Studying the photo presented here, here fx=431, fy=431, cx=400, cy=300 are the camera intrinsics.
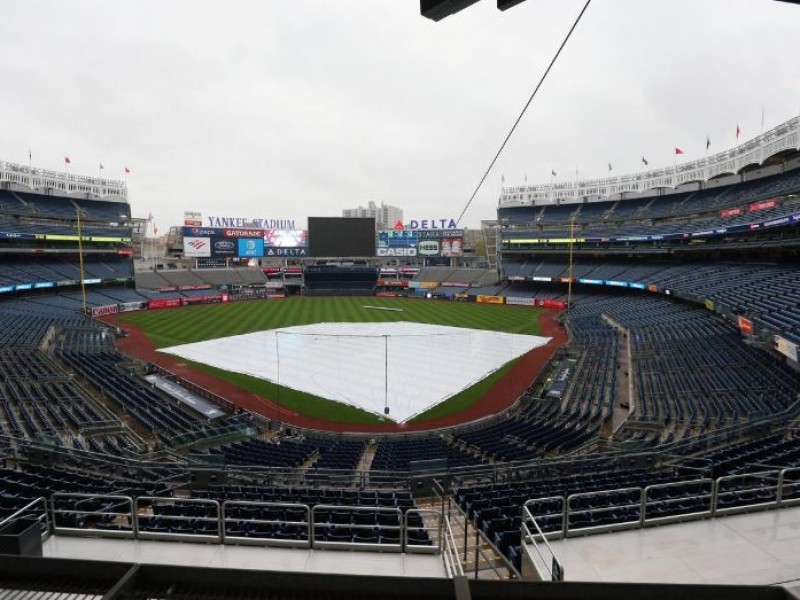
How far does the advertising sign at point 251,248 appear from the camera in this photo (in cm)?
8450

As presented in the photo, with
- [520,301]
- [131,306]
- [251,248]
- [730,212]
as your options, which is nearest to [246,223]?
[251,248]

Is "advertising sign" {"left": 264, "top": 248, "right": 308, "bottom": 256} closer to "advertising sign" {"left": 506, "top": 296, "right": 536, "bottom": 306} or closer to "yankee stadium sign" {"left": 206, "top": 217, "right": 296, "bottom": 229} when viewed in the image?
"yankee stadium sign" {"left": 206, "top": 217, "right": 296, "bottom": 229}

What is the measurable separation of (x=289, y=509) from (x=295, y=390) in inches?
753

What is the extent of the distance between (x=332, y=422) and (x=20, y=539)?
19851 millimetres

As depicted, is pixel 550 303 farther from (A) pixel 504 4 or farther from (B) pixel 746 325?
(A) pixel 504 4

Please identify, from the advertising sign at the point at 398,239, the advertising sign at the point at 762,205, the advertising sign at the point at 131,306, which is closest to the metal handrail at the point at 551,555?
the advertising sign at the point at 762,205

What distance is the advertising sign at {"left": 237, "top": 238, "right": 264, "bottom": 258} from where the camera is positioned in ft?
277

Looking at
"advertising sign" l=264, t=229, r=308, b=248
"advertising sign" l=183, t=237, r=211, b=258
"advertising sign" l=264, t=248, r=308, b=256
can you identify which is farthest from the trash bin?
"advertising sign" l=264, t=229, r=308, b=248

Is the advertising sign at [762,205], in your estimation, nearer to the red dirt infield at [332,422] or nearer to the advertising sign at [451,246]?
the red dirt infield at [332,422]

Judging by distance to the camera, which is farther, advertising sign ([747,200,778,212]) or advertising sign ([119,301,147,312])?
advertising sign ([119,301,147,312])

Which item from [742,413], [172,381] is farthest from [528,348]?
[172,381]

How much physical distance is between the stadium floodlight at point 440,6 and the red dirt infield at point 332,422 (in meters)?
21.1

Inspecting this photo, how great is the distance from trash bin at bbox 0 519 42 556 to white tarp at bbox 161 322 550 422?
799 inches

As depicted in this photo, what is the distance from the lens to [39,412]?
2033cm
